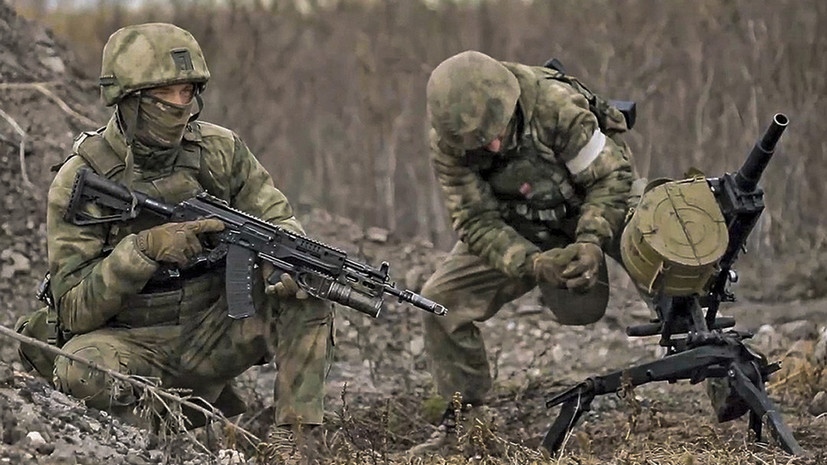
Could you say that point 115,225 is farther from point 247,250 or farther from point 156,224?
point 247,250

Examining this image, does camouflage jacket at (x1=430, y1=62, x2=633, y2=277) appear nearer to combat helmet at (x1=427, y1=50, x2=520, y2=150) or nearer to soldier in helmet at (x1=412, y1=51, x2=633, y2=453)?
soldier in helmet at (x1=412, y1=51, x2=633, y2=453)

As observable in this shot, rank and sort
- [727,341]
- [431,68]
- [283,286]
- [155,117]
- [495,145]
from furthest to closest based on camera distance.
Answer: [431,68] < [495,145] < [727,341] < [155,117] < [283,286]

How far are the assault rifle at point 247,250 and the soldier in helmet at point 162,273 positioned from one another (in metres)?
0.07

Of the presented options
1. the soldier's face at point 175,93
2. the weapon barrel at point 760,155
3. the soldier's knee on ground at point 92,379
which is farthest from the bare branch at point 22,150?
the weapon barrel at point 760,155

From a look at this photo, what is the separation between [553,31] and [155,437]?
8.95 m

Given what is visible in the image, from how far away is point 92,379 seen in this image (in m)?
5.57

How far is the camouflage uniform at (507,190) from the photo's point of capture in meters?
6.25

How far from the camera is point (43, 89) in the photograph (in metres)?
10.8

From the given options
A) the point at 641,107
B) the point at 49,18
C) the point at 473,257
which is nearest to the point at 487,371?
the point at 473,257

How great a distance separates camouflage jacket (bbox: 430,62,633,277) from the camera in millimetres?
6422

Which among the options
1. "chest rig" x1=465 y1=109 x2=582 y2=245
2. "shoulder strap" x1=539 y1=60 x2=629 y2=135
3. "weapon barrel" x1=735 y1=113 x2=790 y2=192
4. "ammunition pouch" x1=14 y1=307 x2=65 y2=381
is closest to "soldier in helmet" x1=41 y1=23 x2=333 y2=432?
"ammunition pouch" x1=14 y1=307 x2=65 y2=381

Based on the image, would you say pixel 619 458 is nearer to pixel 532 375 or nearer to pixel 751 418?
pixel 751 418

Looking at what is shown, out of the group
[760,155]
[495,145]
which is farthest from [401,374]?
[760,155]

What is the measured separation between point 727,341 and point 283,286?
1822mm
